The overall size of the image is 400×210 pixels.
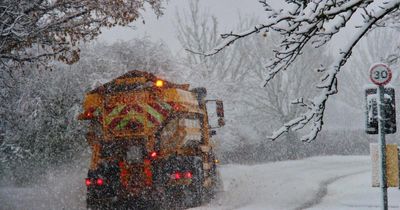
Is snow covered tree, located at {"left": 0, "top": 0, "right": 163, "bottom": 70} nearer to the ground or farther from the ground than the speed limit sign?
farther from the ground

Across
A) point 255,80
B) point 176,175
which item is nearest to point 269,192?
point 176,175

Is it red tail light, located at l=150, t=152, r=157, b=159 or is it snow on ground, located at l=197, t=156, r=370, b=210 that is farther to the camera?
snow on ground, located at l=197, t=156, r=370, b=210

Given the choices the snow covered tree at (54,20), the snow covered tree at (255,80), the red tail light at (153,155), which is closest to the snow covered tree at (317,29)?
the snow covered tree at (54,20)

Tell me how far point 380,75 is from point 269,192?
8533 mm

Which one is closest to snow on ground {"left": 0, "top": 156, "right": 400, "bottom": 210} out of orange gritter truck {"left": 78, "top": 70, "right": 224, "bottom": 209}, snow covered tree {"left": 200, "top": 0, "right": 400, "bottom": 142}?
orange gritter truck {"left": 78, "top": 70, "right": 224, "bottom": 209}

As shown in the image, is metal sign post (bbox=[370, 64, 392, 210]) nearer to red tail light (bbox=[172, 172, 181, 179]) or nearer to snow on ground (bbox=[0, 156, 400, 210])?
snow on ground (bbox=[0, 156, 400, 210])

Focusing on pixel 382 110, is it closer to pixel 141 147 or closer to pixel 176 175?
pixel 176 175

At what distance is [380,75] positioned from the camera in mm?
7273

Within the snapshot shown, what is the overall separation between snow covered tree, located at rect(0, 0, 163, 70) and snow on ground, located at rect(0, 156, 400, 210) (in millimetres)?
4614

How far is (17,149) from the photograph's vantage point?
65.3ft

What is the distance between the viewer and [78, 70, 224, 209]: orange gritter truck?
1194 centimetres

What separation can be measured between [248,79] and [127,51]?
14.1 m

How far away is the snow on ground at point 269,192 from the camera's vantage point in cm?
1267

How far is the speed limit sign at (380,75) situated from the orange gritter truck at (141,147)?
5817 millimetres
